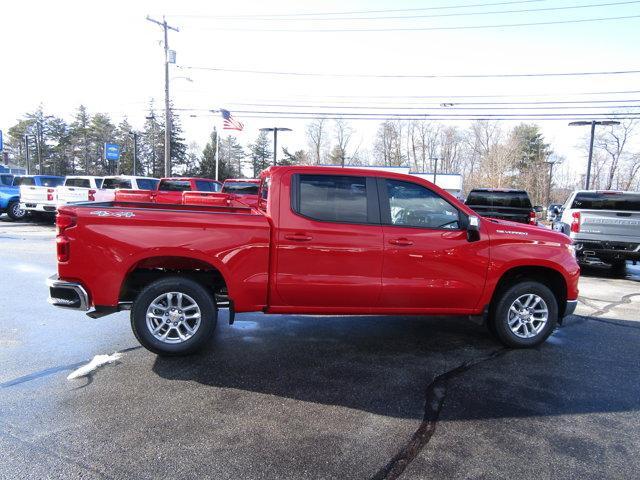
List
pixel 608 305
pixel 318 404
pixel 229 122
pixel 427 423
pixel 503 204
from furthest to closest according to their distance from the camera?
pixel 229 122 < pixel 503 204 < pixel 608 305 < pixel 318 404 < pixel 427 423

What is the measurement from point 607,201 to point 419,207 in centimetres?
767

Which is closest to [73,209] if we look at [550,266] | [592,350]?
[550,266]

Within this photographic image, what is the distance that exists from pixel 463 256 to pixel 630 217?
7.14 m

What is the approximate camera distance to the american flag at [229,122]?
2823 cm

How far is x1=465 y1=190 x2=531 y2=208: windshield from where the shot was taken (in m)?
12.0

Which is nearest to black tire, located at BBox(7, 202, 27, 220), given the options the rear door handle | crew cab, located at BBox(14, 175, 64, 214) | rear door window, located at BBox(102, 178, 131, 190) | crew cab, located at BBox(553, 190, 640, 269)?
crew cab, located at BBox(14, 175, 64, 214)

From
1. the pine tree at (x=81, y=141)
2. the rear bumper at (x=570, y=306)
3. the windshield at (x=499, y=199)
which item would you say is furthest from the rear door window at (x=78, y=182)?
the pine tree at (x=81, y=141)

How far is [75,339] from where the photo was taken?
4984 mm

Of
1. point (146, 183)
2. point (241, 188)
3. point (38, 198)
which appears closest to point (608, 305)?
point (241, 188)

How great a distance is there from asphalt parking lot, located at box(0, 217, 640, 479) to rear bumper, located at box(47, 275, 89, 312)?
59 cm

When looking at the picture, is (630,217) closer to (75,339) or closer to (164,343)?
(164,343)

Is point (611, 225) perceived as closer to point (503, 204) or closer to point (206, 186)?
point (503, 204)

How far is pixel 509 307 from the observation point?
502cm

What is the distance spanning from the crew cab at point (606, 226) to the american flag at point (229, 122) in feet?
72.6
